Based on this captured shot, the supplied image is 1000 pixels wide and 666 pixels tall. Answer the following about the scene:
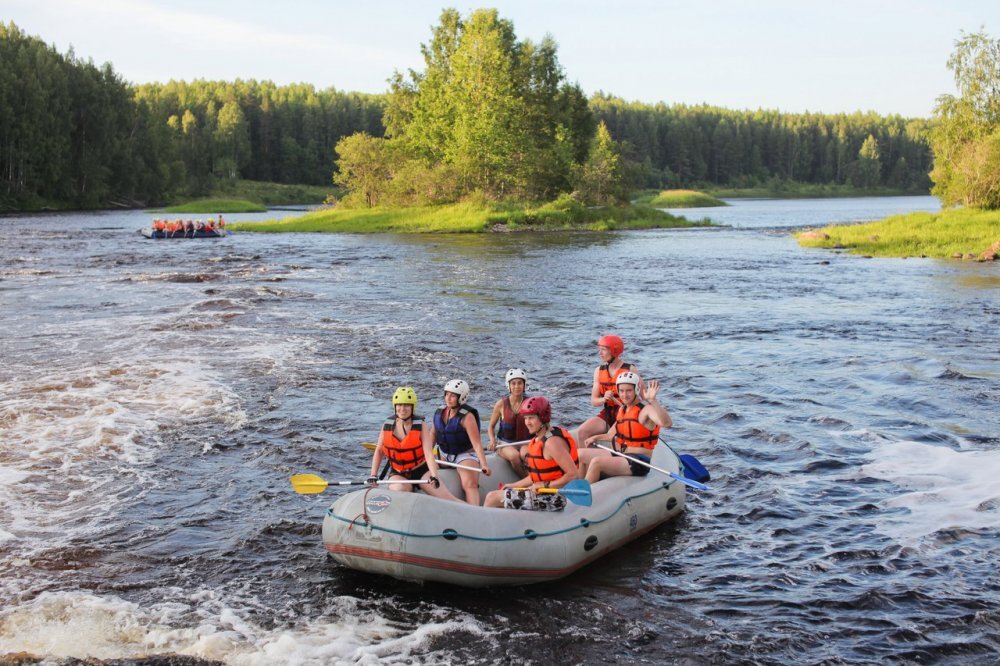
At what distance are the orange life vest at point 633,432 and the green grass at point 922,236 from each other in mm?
29931

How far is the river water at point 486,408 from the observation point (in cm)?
739

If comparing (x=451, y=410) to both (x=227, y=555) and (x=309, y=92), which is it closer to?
(x=227, y=555)

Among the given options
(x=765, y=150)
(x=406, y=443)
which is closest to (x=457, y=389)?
(x=406, y=443)

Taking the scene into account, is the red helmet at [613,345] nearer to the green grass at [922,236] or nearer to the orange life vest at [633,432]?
the orange life vest at [633,432]

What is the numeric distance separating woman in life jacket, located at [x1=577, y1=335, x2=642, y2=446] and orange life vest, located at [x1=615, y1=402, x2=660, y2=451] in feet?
2.95

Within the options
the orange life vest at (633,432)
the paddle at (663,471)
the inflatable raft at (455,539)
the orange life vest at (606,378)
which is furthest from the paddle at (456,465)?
the orange life vest at (606,378)

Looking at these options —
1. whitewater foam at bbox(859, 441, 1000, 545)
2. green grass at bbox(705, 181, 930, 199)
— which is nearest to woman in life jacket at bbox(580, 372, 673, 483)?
whitewater foam at bbox(859, 441, 1000, 545)

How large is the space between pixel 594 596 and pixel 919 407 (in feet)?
27.8

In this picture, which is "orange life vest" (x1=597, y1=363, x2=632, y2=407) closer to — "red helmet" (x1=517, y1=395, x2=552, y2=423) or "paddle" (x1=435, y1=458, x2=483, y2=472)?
"red helmet" (x1=517, y1=395, x2=552, y2=423)

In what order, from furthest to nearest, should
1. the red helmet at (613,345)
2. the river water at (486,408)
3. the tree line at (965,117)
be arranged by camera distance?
the tree line at (965,117), the red helmet at (613,345), the river water at (486,408)

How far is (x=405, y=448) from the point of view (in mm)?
8836

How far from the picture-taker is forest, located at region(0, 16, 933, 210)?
59938 millimetres

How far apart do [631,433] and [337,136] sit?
132285 millimetres

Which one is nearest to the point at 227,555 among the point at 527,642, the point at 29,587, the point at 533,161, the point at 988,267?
the point at 29,587
